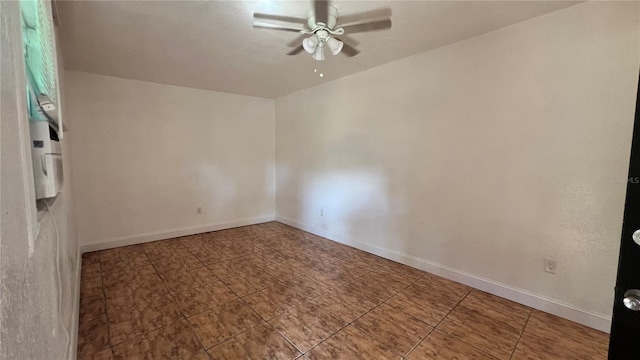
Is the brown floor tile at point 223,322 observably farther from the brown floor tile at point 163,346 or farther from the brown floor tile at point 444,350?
the brown floor tile at point 444,350

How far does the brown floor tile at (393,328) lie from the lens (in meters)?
1.85

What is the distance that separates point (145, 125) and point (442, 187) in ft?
13.9

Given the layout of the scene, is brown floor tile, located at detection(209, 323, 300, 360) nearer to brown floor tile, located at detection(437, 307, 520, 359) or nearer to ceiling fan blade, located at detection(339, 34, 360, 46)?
brown floor tile, located at detection(437, 307, 520, 359)

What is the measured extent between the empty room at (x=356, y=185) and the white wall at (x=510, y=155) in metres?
0.01

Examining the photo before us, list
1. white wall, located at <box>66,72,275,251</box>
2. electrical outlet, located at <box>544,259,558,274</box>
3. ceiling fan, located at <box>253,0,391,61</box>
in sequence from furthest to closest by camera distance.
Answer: white wall, located at <box>66,72,275,251</box> → electrical outlet, located at <box>544,259,558,274</box> → ceiling fan, located at <box>253,0,391,61</box>

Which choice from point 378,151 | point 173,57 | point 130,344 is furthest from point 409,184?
point 173,57

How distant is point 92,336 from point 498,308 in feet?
10.8

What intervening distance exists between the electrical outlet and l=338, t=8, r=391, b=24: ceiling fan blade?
2501mm

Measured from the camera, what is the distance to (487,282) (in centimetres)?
253

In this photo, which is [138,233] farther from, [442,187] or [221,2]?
[442,187]

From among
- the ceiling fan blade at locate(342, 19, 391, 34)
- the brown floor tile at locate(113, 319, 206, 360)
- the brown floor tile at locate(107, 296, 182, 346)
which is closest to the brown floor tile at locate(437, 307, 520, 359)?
the brown floor tile at locate(113, 319, 206, 360)

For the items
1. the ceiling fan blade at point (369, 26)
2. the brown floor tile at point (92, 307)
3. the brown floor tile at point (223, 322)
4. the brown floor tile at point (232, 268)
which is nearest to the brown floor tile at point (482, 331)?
the brown floor tile at point (223, 322)

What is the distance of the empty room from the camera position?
3.04 ft

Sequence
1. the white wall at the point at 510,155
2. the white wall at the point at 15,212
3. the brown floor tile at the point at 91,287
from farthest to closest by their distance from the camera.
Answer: the brown floor tile at the point at 91,287 → the white wall at the point at 510,155 → the white wall at the point at 15,212
